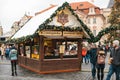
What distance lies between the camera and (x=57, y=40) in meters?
20.0

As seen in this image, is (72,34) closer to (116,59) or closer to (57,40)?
(57,40)

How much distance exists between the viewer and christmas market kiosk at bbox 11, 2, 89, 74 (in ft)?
61.4

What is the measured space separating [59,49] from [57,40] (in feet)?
2.58

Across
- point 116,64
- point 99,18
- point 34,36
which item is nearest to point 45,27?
point 34,36

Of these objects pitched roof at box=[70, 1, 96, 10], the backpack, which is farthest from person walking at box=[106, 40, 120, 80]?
pitched roof at box=[70, 1, 96, 10]

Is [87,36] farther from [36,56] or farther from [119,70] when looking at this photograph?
[119,70]

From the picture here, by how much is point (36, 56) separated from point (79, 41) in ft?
9.18

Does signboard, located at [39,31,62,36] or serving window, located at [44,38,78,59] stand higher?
signboard, located at [39,31,62,36]

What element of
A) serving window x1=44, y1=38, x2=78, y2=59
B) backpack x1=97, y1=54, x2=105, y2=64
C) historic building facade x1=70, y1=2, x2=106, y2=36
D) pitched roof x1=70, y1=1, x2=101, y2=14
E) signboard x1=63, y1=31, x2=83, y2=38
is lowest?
backpack x1=97, y1=54, x2=105, y2=64

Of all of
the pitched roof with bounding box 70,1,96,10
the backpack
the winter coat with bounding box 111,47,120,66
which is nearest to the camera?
the winter coat with bounding box 111,47,120,66

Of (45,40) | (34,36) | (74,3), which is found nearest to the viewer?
(34,36)

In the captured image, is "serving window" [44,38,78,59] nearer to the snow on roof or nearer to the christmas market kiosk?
the christmas market kiosk

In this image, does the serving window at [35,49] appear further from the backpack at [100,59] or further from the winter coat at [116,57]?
the winter coat at [116,57]

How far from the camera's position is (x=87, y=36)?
20141mm
